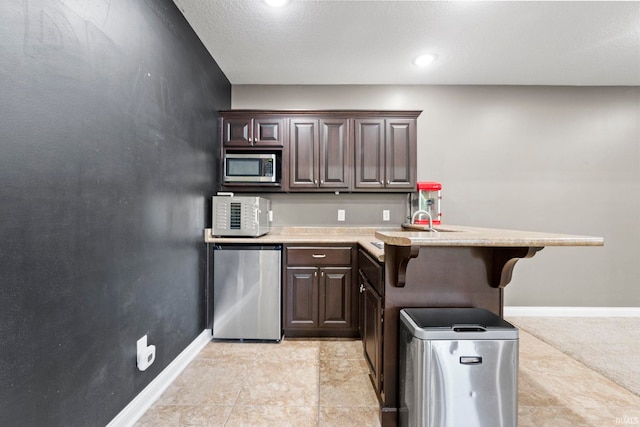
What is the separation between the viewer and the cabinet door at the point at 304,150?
A: 2891 millimetres

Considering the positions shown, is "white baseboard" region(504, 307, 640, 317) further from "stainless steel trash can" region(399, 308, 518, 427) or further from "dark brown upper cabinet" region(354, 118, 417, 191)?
"stainless steel trash can" region(399, 308, 518, 427)

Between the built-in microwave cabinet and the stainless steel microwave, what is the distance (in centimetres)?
15

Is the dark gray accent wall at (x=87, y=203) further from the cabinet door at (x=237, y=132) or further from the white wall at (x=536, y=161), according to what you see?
the white wall at (x=536, y=161)

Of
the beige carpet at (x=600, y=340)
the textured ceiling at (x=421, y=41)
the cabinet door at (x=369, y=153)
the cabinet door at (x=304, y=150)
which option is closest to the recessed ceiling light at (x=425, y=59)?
the textured ceiling at (x=421, y=41)

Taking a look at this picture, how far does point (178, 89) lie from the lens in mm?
2045

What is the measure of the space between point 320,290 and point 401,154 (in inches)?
61.7

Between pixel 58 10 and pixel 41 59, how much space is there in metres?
0.23

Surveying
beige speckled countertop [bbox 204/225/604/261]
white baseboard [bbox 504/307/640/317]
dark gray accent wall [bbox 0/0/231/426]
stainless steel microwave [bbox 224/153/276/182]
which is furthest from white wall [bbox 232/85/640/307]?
dark gray accent wall [bbox 0/0/231/426]

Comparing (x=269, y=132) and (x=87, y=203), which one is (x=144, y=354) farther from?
(x=269, y=132)

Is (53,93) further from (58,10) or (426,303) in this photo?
(426,303)

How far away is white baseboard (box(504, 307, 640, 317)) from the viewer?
314cm

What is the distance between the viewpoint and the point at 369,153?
289cm

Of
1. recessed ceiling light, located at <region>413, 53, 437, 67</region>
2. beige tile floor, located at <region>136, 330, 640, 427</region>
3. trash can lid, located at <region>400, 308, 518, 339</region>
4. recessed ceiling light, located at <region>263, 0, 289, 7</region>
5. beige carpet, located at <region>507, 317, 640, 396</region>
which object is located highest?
recessed ceiling light, located at <region>413, 53, 437, 67</region>

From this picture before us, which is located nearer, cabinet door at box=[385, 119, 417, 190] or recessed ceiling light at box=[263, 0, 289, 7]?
recessed ceiling light at box=[263, 0, 289, 7]
